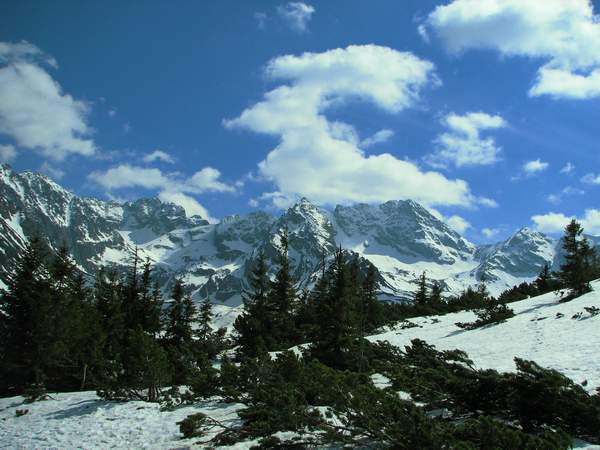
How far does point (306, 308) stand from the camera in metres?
42.2

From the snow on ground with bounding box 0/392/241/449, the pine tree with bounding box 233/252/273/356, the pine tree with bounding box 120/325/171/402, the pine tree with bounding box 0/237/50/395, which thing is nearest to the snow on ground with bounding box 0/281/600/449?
the snow on ground with bounding box 0/392/241/449

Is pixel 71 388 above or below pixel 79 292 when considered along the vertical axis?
below

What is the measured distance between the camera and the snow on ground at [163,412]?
12.9 m

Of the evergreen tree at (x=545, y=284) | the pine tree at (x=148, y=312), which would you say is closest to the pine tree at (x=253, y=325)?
the pine tree at (x=148, y=312)

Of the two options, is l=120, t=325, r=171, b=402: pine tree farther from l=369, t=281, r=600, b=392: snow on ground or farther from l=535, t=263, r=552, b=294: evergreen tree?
l=535, t=263, r=552, b=294: evergreen tree

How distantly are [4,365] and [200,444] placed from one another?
17.2 meters

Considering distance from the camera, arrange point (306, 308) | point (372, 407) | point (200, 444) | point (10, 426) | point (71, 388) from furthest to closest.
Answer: point (306, 308) < point (71, 388) < point (10, 426) < point (200, 444) < point (372, 407)

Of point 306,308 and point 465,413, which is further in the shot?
point 306,308

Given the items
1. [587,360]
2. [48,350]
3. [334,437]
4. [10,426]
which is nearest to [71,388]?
[48,350]

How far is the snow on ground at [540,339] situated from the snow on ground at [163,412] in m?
0.03

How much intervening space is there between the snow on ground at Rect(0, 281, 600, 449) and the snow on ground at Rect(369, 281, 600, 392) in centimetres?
3

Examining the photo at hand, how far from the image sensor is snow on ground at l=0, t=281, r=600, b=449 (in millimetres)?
12922

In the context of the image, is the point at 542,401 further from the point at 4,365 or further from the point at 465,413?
the point at 4,365

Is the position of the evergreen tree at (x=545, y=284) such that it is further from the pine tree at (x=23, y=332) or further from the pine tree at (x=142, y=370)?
the pine tree at (x=23, y=332)
